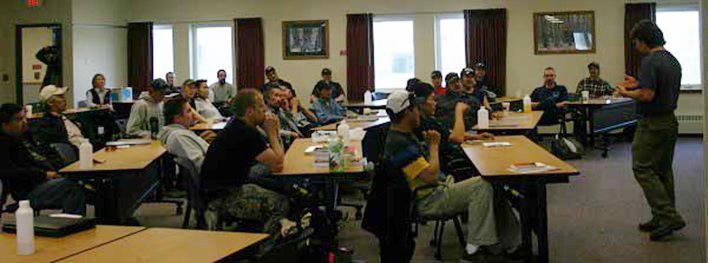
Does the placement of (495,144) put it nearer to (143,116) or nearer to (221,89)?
(143,116)

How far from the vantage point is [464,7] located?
12125mm

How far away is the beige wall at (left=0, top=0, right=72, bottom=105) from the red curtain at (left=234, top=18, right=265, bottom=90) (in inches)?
110

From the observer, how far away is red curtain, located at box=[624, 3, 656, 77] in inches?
456

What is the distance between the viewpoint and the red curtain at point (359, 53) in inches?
486

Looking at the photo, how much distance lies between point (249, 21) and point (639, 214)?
329 inches

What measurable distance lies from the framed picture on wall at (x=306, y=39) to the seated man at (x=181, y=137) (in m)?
7.29

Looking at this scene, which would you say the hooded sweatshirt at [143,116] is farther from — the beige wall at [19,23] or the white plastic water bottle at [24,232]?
the beige wall at [19,23]

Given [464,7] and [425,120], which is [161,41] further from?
[425,120]

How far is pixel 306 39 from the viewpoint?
497 inches

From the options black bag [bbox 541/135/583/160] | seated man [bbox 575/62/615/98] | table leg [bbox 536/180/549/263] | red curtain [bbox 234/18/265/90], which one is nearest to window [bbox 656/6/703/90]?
seated man [bbox 575/62/615/98]

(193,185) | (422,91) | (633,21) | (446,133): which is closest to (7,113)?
(193,185)

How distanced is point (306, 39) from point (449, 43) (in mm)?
2483

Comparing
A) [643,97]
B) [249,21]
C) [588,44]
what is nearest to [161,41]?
[249,21]

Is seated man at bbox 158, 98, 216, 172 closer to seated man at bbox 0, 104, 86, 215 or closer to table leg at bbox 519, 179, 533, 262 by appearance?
seated man at bbox 0, 104, 86, 215
